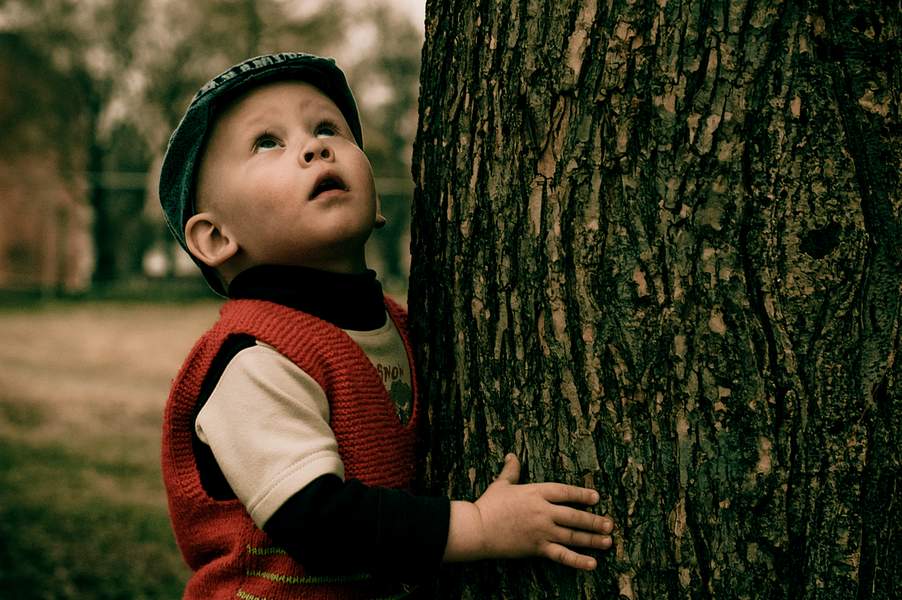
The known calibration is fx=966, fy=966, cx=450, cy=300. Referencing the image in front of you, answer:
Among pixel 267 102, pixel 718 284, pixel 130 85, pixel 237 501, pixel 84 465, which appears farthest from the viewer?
pixel 130 85

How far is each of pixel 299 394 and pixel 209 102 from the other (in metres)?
0.57

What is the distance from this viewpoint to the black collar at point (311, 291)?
68.6 inches

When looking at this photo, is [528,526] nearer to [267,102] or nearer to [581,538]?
[581,538]

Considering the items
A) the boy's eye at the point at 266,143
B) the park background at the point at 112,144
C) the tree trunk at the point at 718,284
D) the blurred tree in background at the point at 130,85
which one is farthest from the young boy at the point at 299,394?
the blurred tree in background at the point at 130,85

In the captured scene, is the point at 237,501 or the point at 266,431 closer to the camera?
the point at 266,431

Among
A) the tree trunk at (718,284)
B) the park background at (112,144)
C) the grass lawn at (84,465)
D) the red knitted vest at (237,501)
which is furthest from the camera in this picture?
the park background at (112,144)

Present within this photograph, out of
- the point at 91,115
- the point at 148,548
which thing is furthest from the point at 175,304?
the point at 148,548

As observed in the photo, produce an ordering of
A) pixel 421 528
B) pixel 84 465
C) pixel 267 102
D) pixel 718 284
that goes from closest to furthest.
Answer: pixel 718 284 → pixel 421 528 → pixel 267 102 → pixel 84 465

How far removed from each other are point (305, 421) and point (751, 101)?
85 cm

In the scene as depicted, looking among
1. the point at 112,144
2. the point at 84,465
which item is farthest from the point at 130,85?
the point at 84,465

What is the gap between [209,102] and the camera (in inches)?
68.9

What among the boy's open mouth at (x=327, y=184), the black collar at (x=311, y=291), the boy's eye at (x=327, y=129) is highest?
the boy's eye at (x=327, y=129)

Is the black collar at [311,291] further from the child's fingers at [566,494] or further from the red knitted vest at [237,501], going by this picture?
the child's fingers at [566,494]

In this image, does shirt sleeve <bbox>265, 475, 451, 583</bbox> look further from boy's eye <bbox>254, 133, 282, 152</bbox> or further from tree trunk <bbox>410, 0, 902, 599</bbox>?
boy's eye <bbox>254, 133, 282, 152</bbox>
